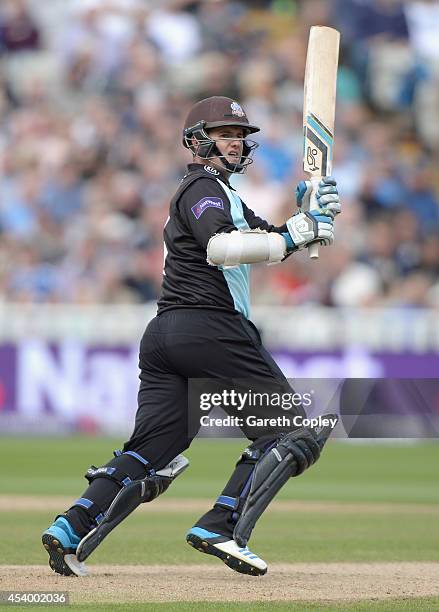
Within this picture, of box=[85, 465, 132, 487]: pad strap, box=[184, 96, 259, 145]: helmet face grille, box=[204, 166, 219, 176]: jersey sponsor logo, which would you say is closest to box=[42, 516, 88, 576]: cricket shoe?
box=[85, 465, 132, 487]: pad strap

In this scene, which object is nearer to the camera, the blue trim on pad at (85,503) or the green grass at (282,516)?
the blue trim on pad at (85,503)

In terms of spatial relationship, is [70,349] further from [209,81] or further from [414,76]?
[414,76]

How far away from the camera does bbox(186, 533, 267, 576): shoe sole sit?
612cm

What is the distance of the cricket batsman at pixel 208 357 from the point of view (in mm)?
6148

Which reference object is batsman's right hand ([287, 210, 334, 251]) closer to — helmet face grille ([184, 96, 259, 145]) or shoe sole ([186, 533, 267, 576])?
helmet face grille ([184, 96, 259, 145])

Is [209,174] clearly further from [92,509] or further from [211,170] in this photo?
[92,509]

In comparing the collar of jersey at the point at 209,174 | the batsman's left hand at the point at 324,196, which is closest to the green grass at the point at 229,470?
the collar of jersey at the point at 209,174

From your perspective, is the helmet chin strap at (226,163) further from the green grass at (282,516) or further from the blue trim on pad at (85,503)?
the green grass at (282,516)

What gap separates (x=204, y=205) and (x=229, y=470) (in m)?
7.21

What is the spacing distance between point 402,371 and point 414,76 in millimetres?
4857

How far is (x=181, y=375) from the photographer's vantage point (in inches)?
253

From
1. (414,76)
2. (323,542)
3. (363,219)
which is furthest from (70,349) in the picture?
(323,542)

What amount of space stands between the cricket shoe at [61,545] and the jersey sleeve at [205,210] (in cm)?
143

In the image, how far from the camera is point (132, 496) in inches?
247
